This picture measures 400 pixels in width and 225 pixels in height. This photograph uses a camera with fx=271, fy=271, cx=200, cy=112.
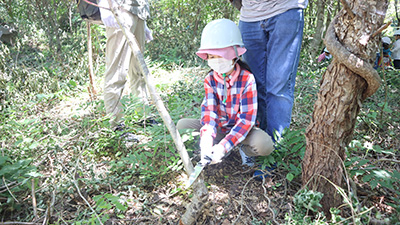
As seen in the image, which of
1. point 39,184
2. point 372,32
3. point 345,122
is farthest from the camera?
point 39,184

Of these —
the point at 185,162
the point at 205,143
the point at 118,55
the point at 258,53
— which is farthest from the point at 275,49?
the point at 118,55

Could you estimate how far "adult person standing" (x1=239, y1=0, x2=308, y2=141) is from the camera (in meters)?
2.05

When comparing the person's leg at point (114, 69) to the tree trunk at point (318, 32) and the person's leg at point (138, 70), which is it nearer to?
the person's leg at point (138, 70)

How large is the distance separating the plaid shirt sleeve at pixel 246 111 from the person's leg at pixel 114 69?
4.26 ft

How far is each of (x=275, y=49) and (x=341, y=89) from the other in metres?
0.79

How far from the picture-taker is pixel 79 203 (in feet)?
6.44

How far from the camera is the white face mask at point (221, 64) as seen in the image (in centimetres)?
198

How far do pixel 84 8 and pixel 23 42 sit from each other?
14.4 feet

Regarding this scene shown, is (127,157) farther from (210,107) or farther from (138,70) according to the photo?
(138,70)

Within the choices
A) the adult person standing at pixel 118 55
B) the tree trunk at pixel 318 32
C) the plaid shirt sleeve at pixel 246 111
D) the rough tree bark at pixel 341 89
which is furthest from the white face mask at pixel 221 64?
the tree trunk at pixel 318 32

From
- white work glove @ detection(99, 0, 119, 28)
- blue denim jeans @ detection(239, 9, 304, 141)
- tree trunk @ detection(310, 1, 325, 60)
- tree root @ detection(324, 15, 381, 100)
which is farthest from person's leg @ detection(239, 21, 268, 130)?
tree trunk @ detection(310, 1, 325, 60)

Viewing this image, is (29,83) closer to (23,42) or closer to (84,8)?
(84,8)

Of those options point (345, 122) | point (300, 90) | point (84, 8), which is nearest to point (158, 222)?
point (345, 122)

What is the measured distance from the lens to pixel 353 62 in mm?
1373
